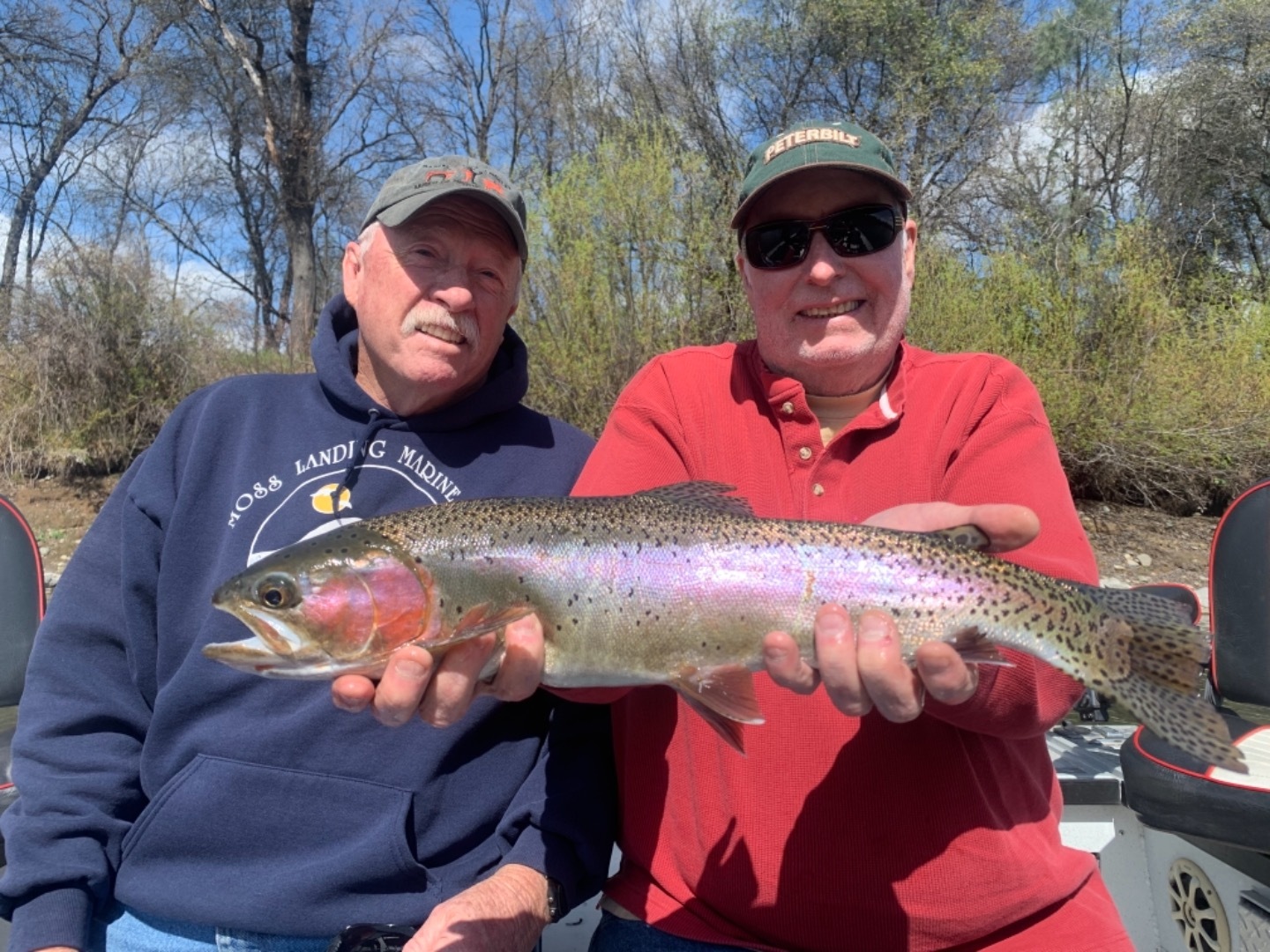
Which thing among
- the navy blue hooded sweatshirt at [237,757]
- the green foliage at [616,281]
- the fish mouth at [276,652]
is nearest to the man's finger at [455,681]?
the fish mouth at [276,652]

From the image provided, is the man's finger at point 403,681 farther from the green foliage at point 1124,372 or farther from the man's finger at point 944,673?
the green foliage at point 1124,372

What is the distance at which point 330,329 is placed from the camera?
3.40 metres

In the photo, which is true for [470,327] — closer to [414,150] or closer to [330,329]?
[330,329]

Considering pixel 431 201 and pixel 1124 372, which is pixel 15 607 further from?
pixel 1124 372

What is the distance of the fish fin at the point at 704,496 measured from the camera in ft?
7.92

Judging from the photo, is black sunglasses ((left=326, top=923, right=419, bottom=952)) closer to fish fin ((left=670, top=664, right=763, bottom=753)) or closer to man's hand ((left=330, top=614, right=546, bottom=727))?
man's hand ((left=330, top=614, right=546, bottom=727))

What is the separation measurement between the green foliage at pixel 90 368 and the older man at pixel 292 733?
1240 centimetres

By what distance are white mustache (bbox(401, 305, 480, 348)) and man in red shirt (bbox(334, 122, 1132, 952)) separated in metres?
0.68

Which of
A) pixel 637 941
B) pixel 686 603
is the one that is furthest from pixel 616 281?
pixel 637 941

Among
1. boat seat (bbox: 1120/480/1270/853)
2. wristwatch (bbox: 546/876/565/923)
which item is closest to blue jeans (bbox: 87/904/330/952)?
wristwatch (bbox: 546/876/565/923)

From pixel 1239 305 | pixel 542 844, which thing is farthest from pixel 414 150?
pixel 542 844

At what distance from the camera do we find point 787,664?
6.77 ft

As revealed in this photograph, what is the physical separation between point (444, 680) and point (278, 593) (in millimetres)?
498

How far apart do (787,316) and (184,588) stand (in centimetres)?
218
